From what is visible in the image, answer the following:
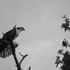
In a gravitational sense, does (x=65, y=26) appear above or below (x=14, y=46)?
below

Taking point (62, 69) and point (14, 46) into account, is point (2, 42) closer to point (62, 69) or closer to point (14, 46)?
point (14, 46)

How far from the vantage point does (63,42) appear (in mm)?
15867

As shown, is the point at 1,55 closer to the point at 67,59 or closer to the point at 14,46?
the point at 14,46

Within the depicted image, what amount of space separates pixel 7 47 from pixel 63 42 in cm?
1291

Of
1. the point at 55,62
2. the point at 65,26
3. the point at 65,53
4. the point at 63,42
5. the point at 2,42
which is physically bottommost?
the point at 55,62

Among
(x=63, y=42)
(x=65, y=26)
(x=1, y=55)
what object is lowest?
(x=63, y=42)

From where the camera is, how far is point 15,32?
3.34 meters

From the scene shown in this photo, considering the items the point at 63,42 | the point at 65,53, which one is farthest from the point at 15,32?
the point at 65,53

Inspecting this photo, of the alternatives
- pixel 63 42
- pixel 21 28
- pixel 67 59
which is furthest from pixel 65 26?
pixel 21 28

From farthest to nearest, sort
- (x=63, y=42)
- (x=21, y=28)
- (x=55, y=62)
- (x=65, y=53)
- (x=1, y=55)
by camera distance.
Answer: (x=55, y=62) < (x=65, y=53) < (x=63, y=42) < (x=21, y=28) < (x=1, y=55)

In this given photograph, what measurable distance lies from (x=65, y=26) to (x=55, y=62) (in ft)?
14.2

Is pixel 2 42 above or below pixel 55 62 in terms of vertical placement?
above

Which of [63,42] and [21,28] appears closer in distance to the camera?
[21,28]

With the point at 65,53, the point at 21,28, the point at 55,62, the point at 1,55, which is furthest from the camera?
the point at 55,62
